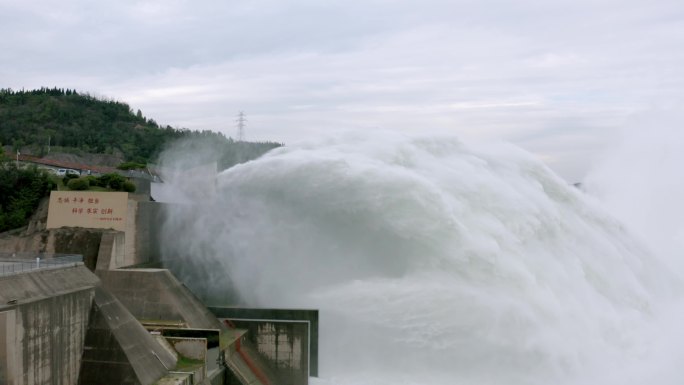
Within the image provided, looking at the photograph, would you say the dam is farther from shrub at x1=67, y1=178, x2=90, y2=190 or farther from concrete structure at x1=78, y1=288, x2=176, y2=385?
shrub at x1=67, y1=178, x2=90, y2=190

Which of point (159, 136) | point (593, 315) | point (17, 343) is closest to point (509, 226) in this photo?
point (593, 315)

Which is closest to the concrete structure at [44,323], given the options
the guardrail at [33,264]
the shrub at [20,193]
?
the guardrail at [33,264]

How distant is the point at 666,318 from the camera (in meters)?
20.4

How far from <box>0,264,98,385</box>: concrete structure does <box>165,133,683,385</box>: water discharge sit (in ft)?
23.3

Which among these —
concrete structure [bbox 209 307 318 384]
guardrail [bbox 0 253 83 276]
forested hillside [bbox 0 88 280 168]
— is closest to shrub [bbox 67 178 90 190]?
guardrail [bbox 0 253 83 276]

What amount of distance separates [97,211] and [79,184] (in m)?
3.70

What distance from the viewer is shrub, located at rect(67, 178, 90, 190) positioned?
19.6 m

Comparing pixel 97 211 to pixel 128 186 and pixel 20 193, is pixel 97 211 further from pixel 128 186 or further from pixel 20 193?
pixel 20 193

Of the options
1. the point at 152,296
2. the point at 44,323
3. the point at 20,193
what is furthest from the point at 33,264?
the point at 20,193

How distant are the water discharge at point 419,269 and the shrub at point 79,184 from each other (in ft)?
11.1

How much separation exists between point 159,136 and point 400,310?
73928mm

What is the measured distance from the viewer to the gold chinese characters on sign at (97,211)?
1659cm

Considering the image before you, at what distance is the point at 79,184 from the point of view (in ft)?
64.5

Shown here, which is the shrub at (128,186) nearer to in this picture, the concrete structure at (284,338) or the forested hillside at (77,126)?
the concrete structure at (284,338)
